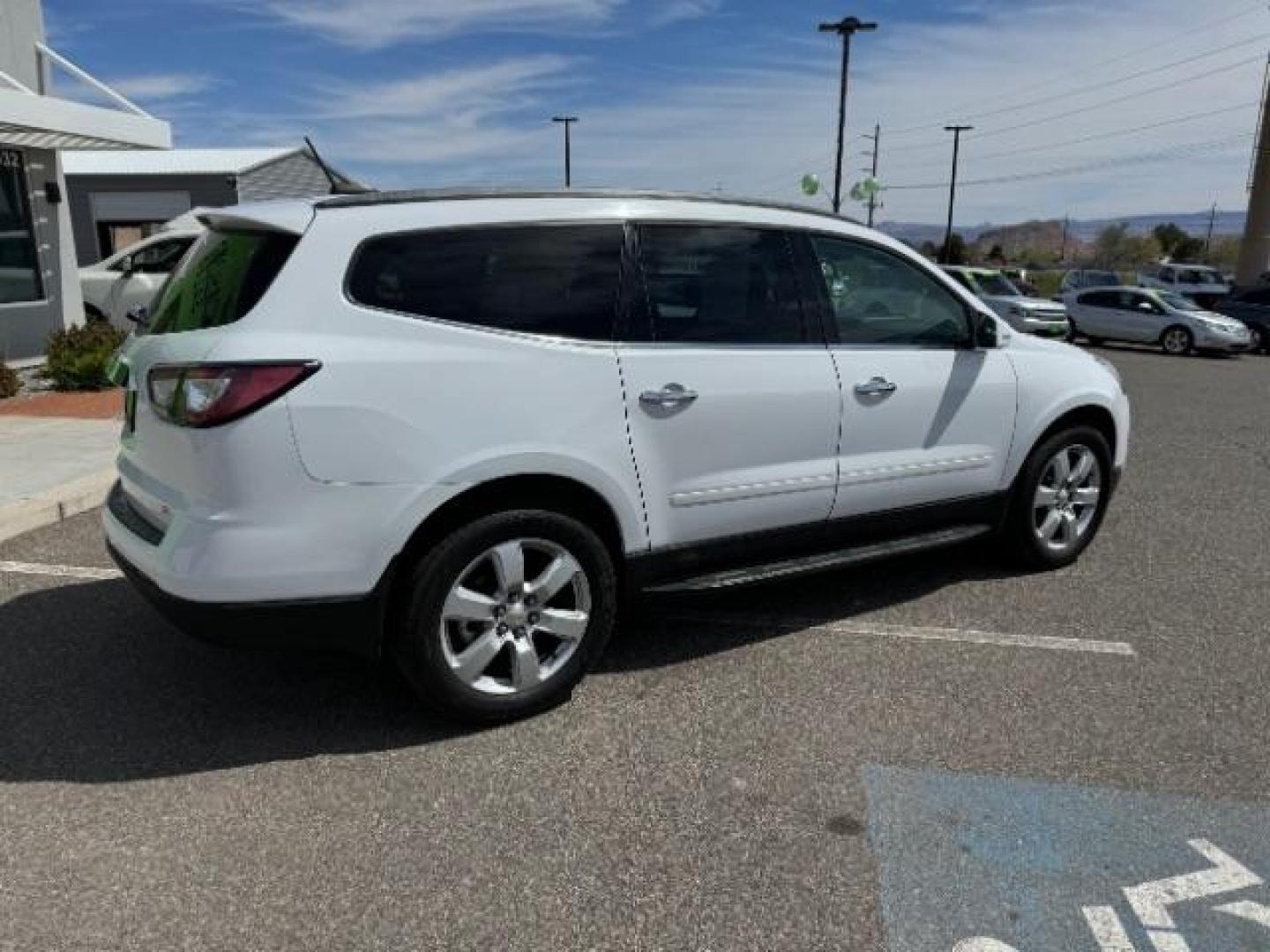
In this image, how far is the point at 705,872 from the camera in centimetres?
267

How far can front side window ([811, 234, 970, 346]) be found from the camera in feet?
13.6

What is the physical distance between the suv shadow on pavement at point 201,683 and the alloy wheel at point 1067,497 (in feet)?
2.26

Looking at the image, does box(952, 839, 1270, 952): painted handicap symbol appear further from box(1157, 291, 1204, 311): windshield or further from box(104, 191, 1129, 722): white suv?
box(1157, 291, 1204, 311): windshield

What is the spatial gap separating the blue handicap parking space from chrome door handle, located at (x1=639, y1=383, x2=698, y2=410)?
1401 mm

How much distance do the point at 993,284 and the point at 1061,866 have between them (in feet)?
73.2

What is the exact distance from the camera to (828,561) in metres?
4.14

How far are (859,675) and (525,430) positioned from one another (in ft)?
5.44

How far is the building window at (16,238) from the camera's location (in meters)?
11.8

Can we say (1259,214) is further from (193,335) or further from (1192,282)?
(193,335)

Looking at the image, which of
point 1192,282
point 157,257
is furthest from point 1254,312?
point 157,257

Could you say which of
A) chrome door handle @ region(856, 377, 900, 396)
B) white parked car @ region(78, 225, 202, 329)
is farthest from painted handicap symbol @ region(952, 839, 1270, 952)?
white parked car @ region(78, 225, 202, 329)

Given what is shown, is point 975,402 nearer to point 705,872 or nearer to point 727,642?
point 727,642

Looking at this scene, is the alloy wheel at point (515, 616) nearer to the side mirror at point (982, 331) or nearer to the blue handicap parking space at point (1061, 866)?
the blue handicap parking space at point (1061, 866)

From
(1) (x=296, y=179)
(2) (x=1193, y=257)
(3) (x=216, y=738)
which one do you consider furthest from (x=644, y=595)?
(2) (x=1193, y=257)
